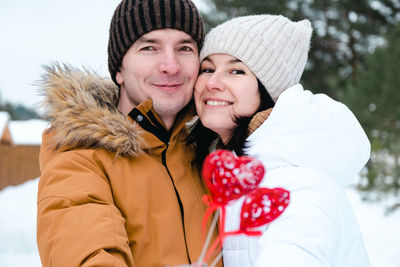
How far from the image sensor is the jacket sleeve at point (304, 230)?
4.03 ft

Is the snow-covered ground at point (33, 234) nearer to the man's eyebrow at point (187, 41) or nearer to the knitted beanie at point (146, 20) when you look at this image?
the knitted beanie at point (146, 20)

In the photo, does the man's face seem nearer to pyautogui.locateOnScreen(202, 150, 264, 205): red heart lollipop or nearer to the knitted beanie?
the knitted beanie

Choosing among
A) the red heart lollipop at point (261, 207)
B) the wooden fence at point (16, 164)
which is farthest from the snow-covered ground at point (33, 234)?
the wooden fence at point (16, 164)

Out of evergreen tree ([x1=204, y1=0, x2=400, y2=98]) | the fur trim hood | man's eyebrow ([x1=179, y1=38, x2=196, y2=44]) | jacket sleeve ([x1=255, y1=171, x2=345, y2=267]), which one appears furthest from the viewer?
evergreen tree ([x1=204, y1=0, x2=400, y2=98])

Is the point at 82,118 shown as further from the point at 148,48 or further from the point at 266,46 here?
the point at 266,46

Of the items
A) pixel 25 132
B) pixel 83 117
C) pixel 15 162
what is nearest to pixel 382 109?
pixel 83 117

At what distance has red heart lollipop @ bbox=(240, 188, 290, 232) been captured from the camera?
119 centimetres

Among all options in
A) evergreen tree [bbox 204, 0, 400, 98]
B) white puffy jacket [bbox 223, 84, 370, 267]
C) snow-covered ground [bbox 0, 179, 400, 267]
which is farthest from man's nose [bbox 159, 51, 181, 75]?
evergreen tree [bbox 204, 0, 400, 98]

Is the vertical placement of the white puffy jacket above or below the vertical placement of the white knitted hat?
below

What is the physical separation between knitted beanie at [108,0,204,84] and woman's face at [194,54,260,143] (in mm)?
260

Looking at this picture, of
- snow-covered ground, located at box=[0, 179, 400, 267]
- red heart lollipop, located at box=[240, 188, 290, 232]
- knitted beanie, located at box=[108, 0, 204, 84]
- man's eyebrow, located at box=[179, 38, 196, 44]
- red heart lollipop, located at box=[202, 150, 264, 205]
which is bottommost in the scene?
snow-covered ground, located at box=[0, 179, 400, 267]

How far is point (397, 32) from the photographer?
21.5 ft

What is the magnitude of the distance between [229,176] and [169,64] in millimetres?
1102

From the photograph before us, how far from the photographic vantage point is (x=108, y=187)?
1604 millimetres
